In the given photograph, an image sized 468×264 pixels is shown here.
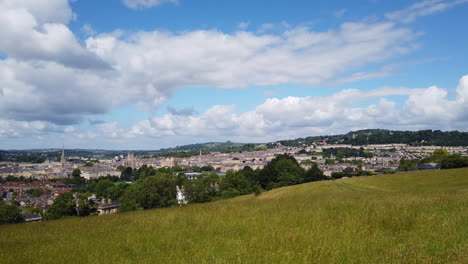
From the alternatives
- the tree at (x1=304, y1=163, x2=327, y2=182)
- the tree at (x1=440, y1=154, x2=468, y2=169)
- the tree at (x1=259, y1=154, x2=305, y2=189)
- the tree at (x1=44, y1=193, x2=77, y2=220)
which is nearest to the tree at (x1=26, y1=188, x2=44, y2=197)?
the tree at (x1=44, y1=193, x2=77, y2=220)

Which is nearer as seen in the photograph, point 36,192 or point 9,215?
point 9,215

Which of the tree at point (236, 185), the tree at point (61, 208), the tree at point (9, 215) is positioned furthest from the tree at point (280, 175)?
the tree at point (9, 215)

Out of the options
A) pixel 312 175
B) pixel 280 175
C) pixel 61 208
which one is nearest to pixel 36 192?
pixel 61 208

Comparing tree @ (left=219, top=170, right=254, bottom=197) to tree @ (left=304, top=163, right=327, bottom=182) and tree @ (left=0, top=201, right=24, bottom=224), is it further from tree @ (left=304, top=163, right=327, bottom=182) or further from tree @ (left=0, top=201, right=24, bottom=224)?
tree @ (left=0, top=201, right=24, bottom=224)

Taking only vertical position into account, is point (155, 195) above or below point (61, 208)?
above

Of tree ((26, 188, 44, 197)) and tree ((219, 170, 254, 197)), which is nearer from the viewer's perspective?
tree ((219, 170, 254, 197))

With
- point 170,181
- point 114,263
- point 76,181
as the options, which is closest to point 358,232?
point 114,263

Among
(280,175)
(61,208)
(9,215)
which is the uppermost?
(280,175)

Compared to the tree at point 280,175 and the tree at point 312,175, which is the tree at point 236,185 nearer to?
the tree at point 280,175

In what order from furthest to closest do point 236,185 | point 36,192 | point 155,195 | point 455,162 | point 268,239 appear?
point 36,192 < point 236,185 < point 455,162 < point 155,195 < point 268,239

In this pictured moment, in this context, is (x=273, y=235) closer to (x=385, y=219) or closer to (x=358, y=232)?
(x=358, y=232)

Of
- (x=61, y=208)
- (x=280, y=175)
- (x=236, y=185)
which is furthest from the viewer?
(x=280, y=175)

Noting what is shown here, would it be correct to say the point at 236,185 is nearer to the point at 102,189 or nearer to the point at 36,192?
the point at 102,189

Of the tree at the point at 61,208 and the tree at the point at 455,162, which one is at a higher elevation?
the tree at the point at 455,162
